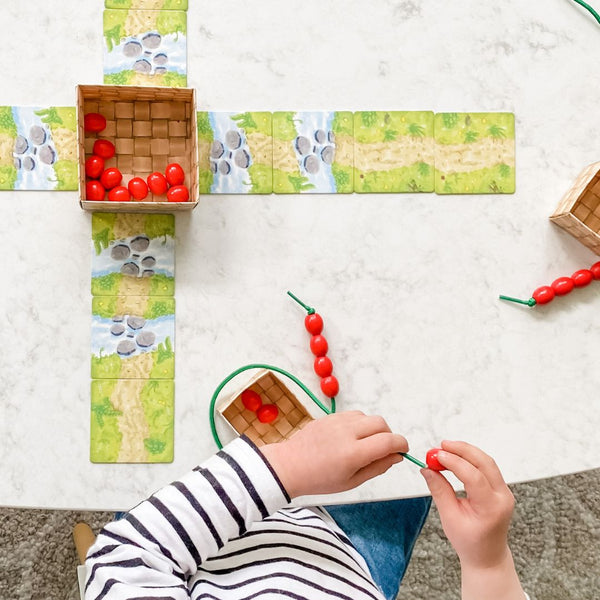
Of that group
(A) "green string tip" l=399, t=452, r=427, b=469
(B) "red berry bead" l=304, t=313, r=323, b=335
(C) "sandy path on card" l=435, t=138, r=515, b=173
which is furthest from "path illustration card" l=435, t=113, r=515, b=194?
(A) "green string tip" l=399, t=452, r=427, b=469

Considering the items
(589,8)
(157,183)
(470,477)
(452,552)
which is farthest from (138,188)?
(452,552)

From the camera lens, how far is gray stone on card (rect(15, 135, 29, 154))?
0.80m

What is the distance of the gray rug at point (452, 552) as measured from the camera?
1251mm

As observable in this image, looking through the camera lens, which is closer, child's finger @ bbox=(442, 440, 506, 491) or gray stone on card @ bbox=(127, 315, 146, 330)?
child's finger @ bbox=(442, 440, 506, 491)

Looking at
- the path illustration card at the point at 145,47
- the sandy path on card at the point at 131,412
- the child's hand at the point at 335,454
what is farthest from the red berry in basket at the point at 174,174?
the child's hand at the point at 335,454

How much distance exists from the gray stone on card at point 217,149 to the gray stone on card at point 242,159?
17 millimetres

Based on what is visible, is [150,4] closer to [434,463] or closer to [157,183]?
[157,183]

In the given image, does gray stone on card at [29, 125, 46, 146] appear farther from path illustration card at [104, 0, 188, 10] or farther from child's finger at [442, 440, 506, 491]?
child's finger at [442, 440, 506, 491]

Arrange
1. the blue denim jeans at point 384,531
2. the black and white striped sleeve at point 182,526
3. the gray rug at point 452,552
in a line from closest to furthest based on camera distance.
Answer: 1. the black and white striped sleeve at point 182,526
2. the blue denim jeans at point 384,531
3. the gray rug at point 452,552

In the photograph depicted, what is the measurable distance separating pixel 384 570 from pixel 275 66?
2.12ft

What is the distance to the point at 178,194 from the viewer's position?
79 centimetres

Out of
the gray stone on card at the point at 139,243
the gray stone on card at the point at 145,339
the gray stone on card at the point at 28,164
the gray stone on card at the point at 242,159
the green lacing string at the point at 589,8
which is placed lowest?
the gray stone on card at the point at 145,339

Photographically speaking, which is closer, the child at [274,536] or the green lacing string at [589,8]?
the child at [274,536]

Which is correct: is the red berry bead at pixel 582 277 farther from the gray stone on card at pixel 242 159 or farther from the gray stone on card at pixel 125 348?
the gray stone on card at pixel 125 348
